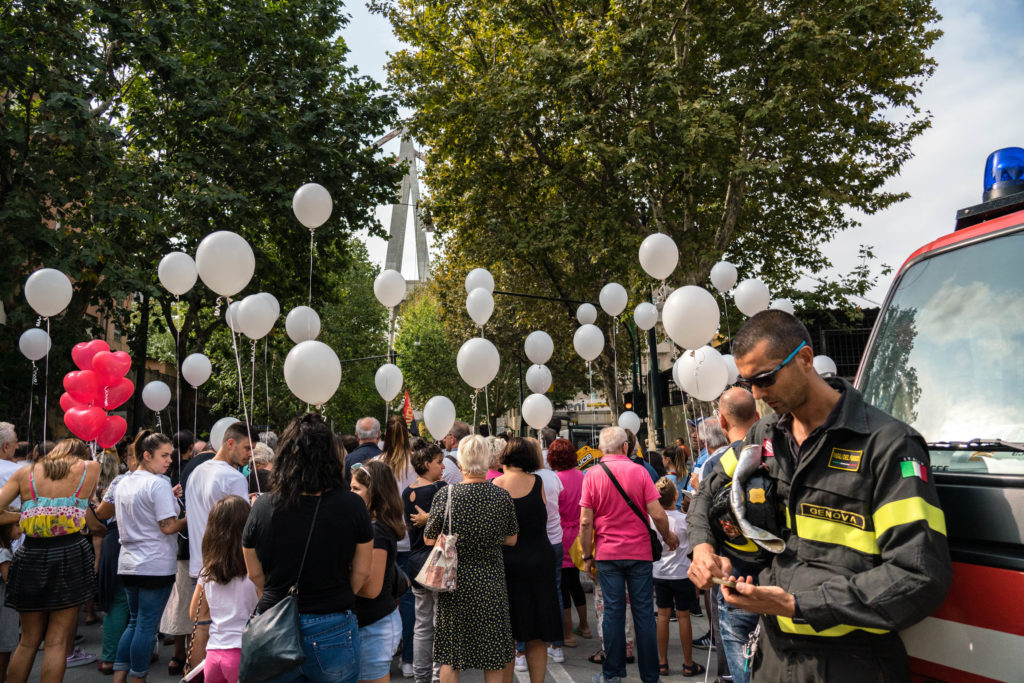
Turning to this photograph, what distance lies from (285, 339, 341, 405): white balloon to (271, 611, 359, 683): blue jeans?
3.54 metres

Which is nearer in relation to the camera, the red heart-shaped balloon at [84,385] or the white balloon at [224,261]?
the white balloon at [224,261]

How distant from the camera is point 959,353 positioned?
2.63 m


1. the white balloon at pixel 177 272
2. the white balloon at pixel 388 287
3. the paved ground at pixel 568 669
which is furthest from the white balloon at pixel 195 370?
the paved ground at pixel 568 669

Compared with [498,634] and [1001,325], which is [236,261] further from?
[1001,325]

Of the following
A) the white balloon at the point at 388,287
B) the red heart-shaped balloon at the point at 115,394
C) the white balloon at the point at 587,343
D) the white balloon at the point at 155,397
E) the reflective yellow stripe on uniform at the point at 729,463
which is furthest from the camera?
the white balloon at the point at 155,397

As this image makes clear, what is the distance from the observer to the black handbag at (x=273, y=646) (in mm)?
3371

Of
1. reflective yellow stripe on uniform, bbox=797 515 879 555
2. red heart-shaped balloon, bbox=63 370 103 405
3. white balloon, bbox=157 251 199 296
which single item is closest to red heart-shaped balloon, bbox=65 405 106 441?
red heart-shaped balloon, bbox=63 370 103 405

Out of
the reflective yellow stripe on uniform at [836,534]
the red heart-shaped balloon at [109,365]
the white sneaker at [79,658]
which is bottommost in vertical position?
the white sneaker at [79,658]

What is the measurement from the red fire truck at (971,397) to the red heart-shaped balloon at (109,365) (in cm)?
928

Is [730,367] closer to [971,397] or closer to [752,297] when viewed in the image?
[752,297]

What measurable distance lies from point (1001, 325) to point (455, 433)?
6845mm

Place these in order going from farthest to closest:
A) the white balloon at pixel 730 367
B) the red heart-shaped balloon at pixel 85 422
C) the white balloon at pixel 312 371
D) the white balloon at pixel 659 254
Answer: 1. the white balloon at pixel 730 367
2. the white balloon at pixel 659 254
3. the red heart-shaped balloon at pixel 85 422
4. the white balloon at pixel 312 371

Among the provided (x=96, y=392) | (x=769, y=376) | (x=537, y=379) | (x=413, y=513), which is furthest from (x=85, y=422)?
(x=769, y=376)

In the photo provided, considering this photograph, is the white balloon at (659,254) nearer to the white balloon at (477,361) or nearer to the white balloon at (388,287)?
the white balloon at (477,361)
